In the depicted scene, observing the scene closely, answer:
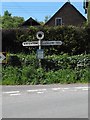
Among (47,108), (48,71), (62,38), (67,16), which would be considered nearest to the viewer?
(47,108)

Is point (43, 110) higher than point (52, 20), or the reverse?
point (52, 20)

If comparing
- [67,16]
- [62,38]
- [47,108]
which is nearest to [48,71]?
[62,38]

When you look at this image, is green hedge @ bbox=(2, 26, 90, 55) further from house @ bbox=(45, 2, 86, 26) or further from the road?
house @ bbox=(45, 2, 86, 26)

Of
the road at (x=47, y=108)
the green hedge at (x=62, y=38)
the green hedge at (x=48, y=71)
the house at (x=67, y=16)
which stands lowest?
the road at (x=47, y=108)

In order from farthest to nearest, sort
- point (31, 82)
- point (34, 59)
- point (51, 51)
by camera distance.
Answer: point (51, 51) < point (34, 59) < point (31, 82)

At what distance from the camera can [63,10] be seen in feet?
177

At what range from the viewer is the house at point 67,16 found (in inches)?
2096

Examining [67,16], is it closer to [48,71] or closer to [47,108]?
[48,71]

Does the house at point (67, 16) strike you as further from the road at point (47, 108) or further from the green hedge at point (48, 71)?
the road at point (47, 108)

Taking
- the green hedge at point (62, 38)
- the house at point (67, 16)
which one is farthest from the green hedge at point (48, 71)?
the house at point (67, 16)

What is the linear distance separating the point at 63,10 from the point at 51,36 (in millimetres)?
25038

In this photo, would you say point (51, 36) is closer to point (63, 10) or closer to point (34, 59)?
point (34, 59)

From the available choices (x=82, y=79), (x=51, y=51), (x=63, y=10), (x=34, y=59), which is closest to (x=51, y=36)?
(x=51, y=51)

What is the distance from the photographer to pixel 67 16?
53.8 meters
